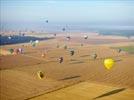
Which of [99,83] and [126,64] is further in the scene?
[126,64]

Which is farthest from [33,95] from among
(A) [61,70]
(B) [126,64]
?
(B) [126,64]

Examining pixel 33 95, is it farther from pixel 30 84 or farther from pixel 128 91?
pixel 128 91

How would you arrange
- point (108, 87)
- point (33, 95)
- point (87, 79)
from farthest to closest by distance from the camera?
point (87, 79) < point (108, 87) < point (33, 95)

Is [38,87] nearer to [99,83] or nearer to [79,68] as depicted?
[99,83]

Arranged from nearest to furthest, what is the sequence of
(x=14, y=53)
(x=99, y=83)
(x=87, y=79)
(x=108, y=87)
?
1. (x=108, y=87)
2. (x=99, y=83)
3. (x=87, y=79)
4. (x=14, y=53)

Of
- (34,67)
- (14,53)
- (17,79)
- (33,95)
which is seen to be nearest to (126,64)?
(34,67)

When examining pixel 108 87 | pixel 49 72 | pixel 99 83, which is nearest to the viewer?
pixel 108 87

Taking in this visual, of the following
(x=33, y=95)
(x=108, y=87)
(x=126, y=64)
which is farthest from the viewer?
(x=126, y=64)

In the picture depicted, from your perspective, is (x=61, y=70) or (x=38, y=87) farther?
(x=61, y=70)

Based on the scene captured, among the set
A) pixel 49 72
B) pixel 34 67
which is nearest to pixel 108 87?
pixel 49 72
